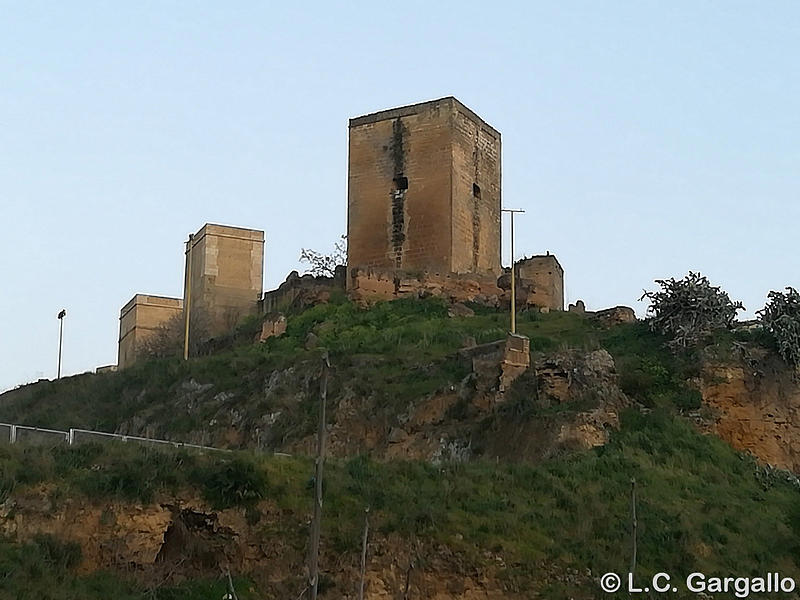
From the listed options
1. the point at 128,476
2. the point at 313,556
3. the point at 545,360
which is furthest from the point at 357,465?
the point at 313,556

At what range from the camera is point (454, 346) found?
110 ft

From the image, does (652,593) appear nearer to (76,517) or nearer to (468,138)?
(76,517)

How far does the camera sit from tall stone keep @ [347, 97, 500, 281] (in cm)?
3912

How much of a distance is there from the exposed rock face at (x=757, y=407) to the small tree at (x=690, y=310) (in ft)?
4.32

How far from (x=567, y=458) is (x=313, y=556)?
12.8m

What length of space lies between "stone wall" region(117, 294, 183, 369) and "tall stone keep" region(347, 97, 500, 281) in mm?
10284

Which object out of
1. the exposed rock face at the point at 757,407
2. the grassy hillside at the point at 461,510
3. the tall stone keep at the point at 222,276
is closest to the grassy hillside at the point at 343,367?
the exposed rock face at the point at 757,407

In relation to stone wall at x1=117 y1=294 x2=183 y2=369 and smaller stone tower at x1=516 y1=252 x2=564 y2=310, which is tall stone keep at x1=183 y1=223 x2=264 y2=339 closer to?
stone wall at x1=117 y1=294 x2=183 y2=369

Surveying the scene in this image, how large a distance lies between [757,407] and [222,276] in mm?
21433

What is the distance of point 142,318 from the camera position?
48.2 metres

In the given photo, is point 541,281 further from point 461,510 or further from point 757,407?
point 461,510

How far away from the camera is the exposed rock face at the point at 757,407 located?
2783 cm

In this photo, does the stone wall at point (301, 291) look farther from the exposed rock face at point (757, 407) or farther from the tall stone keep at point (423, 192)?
the exposed rock face at point (757, 407)

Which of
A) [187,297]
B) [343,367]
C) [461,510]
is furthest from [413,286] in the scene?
[461,510]
